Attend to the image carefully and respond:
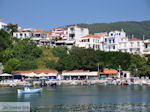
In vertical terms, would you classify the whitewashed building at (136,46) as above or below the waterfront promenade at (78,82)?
above

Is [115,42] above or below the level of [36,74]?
above

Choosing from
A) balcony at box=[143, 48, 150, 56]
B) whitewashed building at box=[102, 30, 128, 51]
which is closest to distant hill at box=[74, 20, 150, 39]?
whitewashed building at box=[102, 30, 128, 51]

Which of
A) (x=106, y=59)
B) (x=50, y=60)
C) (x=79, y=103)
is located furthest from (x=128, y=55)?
(x=79, y=103)

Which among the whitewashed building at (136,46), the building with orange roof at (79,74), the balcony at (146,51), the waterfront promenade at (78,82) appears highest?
the whitewashed building at (136,46)

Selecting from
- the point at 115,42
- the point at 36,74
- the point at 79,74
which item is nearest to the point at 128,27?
the point at 115,42

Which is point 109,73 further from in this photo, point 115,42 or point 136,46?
point 115,42

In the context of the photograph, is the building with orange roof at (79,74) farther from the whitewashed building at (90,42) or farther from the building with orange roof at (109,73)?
the whitewashed building at (90,42)

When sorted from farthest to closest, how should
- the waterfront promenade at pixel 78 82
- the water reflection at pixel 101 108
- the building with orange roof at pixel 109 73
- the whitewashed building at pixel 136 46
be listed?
1. the whitewashed building at pixel 136 46
2. the building with orange roof at pixel 109 73
3. the waterfront promenade at pixel 78 82
4. the water reflection at pixel 101 108

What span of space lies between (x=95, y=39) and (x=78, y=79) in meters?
19.2

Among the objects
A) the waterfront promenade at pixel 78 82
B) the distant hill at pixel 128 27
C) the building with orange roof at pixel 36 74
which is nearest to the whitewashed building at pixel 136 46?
the waterfront promenade at pixel 78 82

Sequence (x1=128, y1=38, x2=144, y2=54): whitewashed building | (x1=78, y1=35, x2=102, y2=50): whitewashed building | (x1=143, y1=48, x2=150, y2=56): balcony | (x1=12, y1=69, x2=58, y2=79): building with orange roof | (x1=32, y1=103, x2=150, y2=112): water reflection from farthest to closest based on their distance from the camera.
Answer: (x1=78, y1=35, x2=102, y2=50): whitewashed building
(x1=128, y1=38, x2=144, y2=54): whitewashed building
(x1=143, y1=48, x2=150, y2=56): balcony
(x1=12, y1=69, x2=58, y2=79): building with orange roof
(x1=32, y1=103, x2=150, y2=112): water reflection

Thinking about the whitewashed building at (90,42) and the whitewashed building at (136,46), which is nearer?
the whitewashed building at (136,46)

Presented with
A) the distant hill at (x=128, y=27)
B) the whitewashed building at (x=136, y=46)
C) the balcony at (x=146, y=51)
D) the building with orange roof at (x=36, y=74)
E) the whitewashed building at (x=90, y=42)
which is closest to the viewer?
the building with orange roof at (x=36, y=74)

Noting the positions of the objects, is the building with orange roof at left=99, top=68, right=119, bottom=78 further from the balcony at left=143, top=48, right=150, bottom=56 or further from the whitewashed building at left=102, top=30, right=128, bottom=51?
the whitewashed building at left=102, top=30, right=128, bottom=51
